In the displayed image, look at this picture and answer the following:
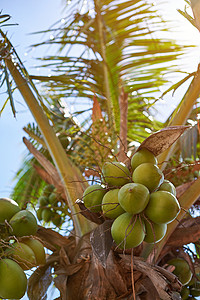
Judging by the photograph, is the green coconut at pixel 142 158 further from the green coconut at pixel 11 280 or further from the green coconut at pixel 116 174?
the green coconut at pixel 11 280

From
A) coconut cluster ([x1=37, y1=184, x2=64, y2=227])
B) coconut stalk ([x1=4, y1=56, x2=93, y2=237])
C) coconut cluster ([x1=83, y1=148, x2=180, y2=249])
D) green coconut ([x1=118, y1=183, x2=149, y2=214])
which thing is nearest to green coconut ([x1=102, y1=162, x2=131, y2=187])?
coconut cluster ([x1=83, y1=148, x2=180, y2=249])

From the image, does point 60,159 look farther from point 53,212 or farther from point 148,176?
point 148,176

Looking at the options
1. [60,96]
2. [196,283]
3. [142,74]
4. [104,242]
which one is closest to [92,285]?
[104,242]

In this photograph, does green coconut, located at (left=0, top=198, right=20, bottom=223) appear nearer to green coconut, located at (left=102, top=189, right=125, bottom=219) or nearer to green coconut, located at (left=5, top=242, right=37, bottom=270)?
green coconut, located at (left=5, top=242, right=37, bottom=270)

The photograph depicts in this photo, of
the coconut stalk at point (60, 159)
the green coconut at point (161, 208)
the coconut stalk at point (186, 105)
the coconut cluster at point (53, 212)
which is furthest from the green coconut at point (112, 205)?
the coconut cluster at point (53, 212)

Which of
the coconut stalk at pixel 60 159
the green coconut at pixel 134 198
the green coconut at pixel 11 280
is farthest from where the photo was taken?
the coconut stalk at pixel 60 159

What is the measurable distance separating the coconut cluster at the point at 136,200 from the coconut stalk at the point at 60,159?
399mm

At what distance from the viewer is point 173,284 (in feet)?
4.50

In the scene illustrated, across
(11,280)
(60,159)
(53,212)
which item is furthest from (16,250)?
(53,212)

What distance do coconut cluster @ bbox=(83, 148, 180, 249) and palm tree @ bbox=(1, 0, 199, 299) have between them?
78mm

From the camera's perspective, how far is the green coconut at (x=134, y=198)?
1.18m

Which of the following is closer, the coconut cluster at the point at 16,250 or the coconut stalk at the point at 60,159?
the coconut cluster at the point at 16,250

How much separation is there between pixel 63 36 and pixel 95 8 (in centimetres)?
29

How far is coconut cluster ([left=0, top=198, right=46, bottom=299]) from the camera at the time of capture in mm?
1308
